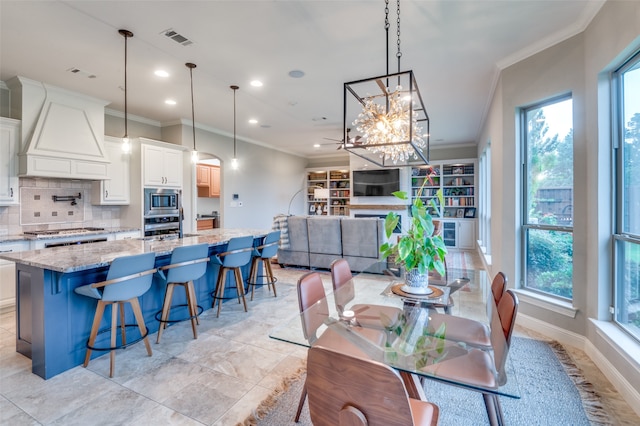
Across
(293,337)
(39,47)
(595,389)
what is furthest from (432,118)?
(39,47)

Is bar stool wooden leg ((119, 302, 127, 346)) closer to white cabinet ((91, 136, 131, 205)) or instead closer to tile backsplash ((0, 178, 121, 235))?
tile backsplash ((0, 178, 121, 235))

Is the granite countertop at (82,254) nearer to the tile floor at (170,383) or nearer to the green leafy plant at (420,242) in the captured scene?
the tile floor at (170,383)

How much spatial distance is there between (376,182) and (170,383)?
7.16 meters

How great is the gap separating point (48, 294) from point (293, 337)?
6.41 ft

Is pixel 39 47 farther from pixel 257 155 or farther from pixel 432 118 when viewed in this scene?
pixel 432 118

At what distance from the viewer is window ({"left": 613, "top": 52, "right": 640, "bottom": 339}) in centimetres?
206

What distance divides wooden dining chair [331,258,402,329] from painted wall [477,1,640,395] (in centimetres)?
153

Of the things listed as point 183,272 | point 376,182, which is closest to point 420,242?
point 183,272

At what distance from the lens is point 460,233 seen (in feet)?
25.9

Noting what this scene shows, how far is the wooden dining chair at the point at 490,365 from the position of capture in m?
1.32

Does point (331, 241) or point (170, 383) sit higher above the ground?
point (331, 241)

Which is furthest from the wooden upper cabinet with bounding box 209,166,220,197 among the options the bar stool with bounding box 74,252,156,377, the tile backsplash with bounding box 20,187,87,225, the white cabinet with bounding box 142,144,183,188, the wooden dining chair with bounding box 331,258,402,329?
the wooden dining chair with bounding box 331,258,402,329

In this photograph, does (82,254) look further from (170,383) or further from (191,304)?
(170,383)

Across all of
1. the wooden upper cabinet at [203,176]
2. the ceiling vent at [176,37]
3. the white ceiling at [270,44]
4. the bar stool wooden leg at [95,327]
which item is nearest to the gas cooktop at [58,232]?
the white ceiling at [270,44]
